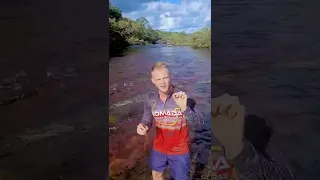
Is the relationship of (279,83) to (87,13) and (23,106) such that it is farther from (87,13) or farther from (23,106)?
(23,106)

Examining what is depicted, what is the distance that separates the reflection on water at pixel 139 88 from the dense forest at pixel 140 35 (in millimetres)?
52

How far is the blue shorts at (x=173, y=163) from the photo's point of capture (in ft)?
8.59

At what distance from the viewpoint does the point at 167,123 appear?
262cm

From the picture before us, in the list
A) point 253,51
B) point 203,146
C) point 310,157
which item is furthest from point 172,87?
point 310,157

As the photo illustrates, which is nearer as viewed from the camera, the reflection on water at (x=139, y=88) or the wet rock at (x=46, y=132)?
the wet rock at (x=46, y=132)

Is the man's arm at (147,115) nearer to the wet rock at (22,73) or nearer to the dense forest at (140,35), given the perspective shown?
the dense forest at (140,35)

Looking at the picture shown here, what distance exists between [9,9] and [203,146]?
151 cm

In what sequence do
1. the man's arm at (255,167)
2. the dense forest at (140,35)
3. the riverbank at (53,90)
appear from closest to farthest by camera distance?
1. the riverbank at (53,90)
2. the dense forest at (140,35)
3. the man's arm at (255,167)

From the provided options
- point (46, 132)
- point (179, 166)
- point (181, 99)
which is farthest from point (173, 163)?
point (46, 132)

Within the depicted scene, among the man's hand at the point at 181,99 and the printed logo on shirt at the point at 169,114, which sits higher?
the man's hand at the point at 181,99

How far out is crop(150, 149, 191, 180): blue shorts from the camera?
2.62 m

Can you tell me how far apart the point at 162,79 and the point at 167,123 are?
30 cm

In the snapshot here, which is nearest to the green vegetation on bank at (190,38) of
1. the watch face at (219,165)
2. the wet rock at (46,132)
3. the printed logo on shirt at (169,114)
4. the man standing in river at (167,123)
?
the man standing in river at (167,123)

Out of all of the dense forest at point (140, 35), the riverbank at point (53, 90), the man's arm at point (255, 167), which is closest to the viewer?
the riverbank at point (53, 90)
